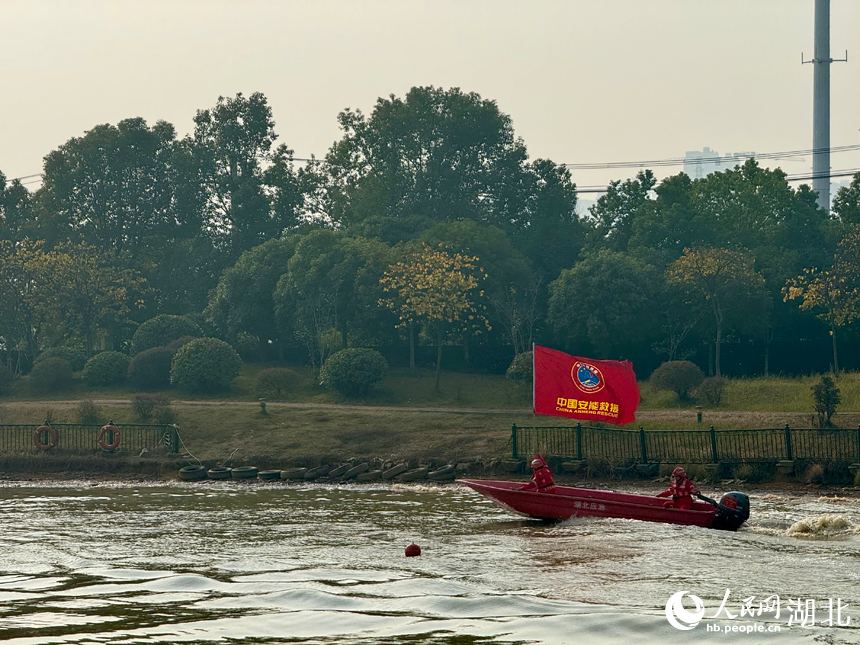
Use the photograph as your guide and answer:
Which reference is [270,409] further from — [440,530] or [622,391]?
[440,530]

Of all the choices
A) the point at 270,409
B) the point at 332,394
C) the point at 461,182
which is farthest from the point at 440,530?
the point at 461,182

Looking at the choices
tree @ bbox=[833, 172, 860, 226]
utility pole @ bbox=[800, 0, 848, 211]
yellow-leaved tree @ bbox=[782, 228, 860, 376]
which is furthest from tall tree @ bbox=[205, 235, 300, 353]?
utility pole @ bbox=[800, 0, 848, 211]

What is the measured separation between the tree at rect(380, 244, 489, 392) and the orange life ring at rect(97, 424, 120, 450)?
16.1 metres

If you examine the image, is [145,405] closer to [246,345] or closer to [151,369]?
[151,369]

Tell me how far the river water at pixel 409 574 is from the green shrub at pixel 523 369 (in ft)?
49.6

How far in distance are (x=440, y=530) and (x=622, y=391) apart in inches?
353

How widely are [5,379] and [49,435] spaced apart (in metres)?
13.5

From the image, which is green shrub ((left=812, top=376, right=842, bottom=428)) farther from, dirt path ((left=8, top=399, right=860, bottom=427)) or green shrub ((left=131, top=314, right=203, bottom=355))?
green shrub ((left=131, top=314, right=203, bottom=355))

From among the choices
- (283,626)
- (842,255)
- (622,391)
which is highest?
(842,255)

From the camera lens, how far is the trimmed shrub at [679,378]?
1607 inches

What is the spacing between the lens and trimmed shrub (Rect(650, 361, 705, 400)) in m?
40.8

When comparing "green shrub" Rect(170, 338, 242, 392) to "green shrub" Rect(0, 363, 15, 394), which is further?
"green shrub" Rect(0, 363, 15, 394)

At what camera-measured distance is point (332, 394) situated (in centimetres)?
4706

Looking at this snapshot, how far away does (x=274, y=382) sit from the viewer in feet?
153
